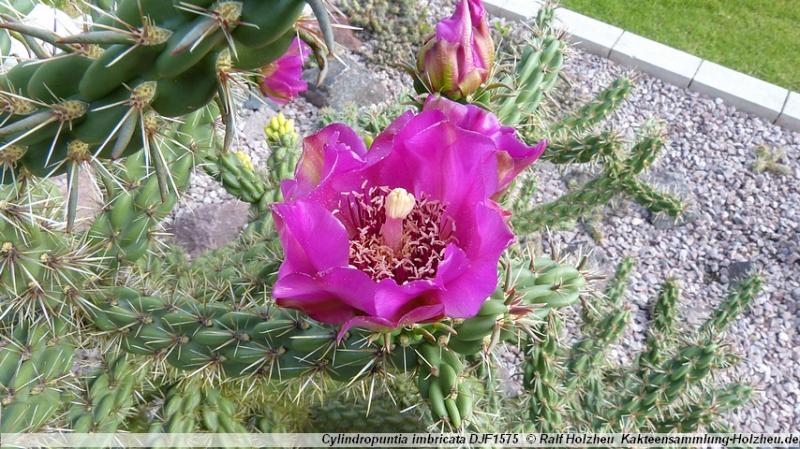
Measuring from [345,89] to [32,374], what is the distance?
245 centimetres

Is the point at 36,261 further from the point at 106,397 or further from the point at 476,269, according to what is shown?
the point at 476,269

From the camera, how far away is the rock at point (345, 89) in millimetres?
3520

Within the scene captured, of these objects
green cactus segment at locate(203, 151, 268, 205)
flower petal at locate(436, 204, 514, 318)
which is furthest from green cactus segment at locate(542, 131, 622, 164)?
flower petal at locate(436, 204, 514, 318)

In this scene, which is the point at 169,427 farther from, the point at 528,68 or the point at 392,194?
the point at 528,68

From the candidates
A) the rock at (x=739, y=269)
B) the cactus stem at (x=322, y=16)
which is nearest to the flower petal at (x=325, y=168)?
the cactus stem at (x=322, y=16)

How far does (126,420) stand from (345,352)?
1.06m

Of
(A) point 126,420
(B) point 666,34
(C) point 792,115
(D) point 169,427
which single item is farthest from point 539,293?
(B) point 666,34

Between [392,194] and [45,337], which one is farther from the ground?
[392,194]

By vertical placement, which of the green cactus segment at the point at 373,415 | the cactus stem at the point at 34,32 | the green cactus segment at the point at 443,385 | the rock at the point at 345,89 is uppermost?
the cactus stem at the point at 34,32

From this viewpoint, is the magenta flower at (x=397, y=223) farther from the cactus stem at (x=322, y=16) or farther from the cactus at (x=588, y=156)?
the cactus at (x=588, y=156)

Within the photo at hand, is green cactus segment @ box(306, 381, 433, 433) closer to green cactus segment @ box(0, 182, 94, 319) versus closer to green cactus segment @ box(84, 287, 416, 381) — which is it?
green cactus segment @ box(84, 287, 416, 381)

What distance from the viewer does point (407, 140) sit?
0.84 metres

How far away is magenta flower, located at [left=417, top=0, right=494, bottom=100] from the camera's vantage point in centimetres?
98

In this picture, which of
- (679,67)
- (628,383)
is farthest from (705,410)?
(679,67)
